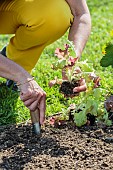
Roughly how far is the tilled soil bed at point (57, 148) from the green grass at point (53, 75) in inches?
14.6

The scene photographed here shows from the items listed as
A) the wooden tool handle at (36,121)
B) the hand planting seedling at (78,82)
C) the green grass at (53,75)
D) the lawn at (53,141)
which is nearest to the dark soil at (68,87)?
the hand planting seedling at (78,82)

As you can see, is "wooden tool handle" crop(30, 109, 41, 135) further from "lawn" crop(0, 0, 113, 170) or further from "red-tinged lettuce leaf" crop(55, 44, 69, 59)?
"red-tinged lettuce leaf" crop(55, 44, 69, 59)

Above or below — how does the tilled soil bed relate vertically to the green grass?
below

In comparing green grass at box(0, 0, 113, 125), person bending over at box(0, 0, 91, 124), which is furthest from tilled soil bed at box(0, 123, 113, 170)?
green grass at box(0, 0, 113, 125)

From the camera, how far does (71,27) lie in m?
3.31

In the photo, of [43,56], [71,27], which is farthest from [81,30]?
[43,56]

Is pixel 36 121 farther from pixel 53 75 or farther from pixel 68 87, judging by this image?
pixel 53 75

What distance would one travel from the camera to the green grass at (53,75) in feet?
11.8

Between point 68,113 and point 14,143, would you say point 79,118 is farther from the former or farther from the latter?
point 14,143

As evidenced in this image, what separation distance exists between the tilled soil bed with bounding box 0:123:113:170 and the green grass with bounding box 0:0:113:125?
370mm

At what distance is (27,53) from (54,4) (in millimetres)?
532

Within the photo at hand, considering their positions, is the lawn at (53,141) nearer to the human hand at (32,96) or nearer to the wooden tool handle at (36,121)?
the wooden tool handle at (36,121)

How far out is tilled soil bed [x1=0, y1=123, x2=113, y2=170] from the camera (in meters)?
2.71

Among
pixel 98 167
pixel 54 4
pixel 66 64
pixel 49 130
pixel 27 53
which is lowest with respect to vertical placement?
pixel 98 167
